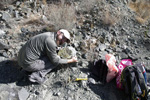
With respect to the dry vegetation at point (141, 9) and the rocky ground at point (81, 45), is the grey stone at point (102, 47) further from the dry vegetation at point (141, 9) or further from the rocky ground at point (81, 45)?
the dry vegetation at point (141, 9)

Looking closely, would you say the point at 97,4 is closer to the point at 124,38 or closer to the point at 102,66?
the point at 124,38

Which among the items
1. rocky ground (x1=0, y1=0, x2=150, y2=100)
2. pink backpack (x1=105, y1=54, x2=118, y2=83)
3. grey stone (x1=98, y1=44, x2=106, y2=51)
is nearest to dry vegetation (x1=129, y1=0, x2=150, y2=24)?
rocky ground (x1=0, y1=0, x2=150, y2=100)

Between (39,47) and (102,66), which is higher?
(39,47)

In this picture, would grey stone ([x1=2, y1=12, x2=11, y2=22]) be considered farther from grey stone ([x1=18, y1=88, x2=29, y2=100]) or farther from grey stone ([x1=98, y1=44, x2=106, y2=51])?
grey stone ([x1=98, y1=44, x2=106, y2=51])

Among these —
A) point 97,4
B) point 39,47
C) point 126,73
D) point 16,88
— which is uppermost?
point 97,4

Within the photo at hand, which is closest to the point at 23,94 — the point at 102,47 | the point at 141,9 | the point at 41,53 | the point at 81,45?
the point at 41,53

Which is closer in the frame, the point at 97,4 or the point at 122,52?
the point at 122,52

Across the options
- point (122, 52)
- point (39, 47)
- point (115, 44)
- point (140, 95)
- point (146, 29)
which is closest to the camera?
point (140, 95)

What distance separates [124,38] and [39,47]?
279cm

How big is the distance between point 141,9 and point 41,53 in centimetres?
509

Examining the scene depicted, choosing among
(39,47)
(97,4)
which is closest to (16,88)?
(39,47)

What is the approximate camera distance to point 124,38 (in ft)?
14.2

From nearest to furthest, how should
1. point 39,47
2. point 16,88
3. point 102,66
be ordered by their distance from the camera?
1. point 39,47
2. point 16,88
3. point 102,66

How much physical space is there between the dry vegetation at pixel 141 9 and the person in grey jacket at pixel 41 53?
12.2 ft
